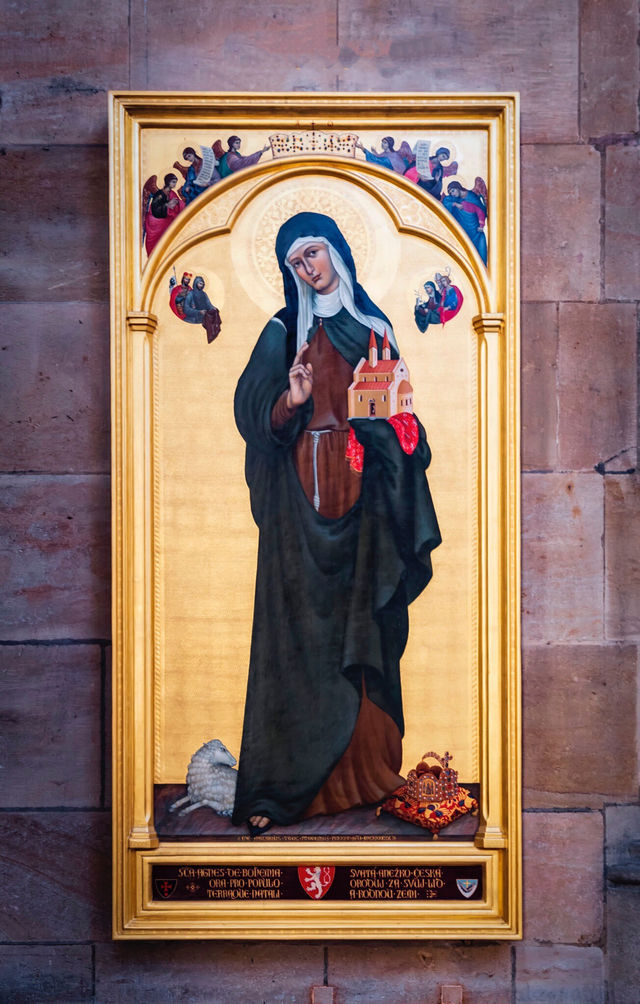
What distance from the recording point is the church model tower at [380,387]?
371cm

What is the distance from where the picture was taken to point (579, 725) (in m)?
3.72

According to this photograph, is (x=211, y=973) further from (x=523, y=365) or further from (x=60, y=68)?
(x=60, y=68)

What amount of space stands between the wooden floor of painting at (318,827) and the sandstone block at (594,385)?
1734mm

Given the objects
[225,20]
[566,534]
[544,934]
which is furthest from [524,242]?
[544,934]

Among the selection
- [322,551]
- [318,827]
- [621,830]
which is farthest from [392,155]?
[621,830]

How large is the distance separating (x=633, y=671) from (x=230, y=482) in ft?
7.01

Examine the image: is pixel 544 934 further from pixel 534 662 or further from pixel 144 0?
pixel 144 0

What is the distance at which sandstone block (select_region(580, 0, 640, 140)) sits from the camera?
3768 mm

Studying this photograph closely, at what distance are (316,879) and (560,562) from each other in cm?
188

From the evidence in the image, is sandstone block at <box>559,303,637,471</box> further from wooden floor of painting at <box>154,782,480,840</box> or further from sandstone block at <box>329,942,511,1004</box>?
sandstone block at <box>329,942,511,1004</box>

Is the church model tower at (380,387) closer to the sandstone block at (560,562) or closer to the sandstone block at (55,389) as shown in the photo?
the sandstone block at (560,562)

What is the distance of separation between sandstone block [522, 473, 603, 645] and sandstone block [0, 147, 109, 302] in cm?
235

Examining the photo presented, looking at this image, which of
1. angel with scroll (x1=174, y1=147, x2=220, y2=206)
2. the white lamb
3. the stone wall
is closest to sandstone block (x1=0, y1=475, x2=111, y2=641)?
the stone wall

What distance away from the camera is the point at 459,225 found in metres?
3.71
